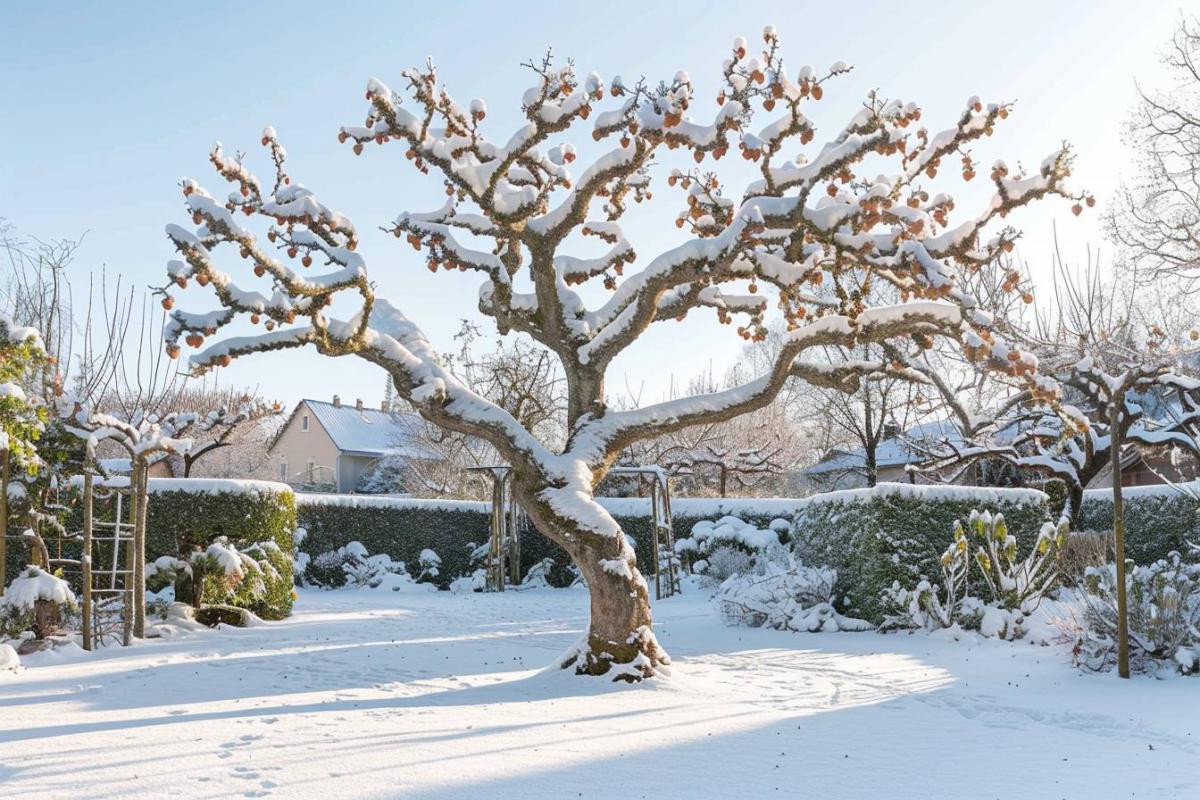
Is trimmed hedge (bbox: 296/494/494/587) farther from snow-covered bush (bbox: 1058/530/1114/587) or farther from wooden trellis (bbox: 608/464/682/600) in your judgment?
snow-covered bush (bbox: 1058/530/1114/587)

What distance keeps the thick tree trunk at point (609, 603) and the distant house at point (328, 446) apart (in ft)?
108

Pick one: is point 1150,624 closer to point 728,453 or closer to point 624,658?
point 624,658

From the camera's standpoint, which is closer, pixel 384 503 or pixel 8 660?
pixel 8 660

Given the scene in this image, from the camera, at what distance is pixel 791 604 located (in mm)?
11117

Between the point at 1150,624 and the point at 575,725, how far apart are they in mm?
5070

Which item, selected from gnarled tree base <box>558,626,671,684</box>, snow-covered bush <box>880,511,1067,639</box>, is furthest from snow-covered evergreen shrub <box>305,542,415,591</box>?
gnarled tree base <box>558,626,671,684</box>

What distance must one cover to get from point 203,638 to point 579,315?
5393 mm

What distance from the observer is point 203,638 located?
9.47 meters

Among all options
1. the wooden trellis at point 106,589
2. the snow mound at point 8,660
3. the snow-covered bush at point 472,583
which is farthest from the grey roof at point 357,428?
the snow mound at point 8,660

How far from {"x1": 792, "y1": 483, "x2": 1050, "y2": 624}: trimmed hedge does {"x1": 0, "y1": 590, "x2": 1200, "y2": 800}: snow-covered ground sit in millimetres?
1434

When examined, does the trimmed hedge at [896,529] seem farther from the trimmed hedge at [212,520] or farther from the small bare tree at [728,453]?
the small bare tree at [728,453]

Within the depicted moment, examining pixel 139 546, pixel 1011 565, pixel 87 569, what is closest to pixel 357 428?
pixel 139 546

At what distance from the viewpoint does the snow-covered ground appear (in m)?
4.36

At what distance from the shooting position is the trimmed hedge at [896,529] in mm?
10633
